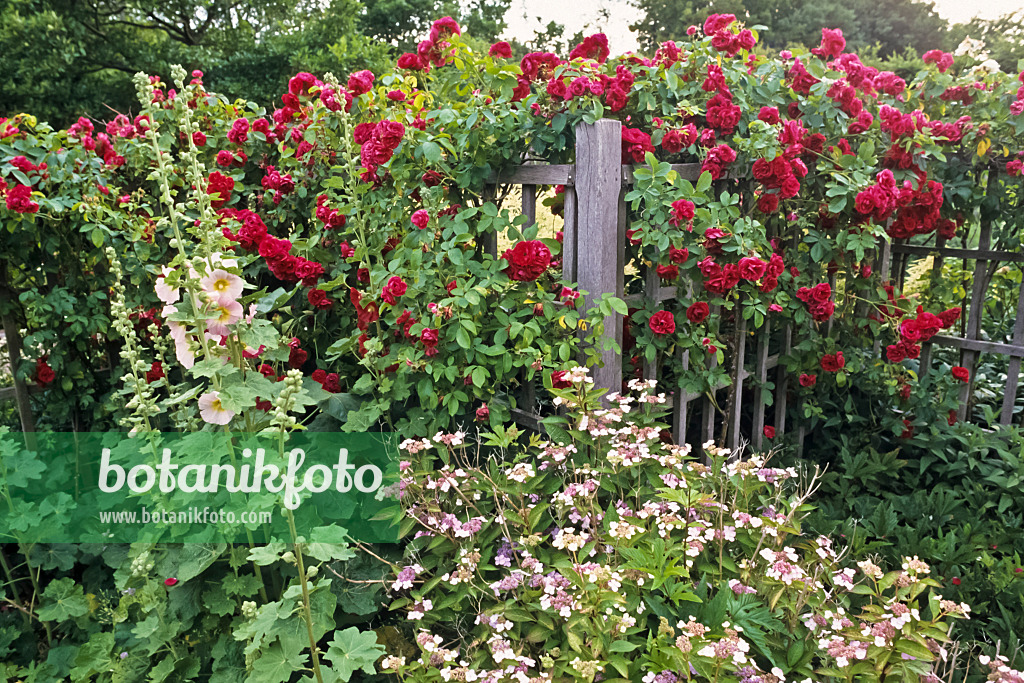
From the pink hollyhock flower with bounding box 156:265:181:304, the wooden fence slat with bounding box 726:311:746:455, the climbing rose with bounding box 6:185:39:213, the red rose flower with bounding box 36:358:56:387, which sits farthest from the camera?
the red rose flower with bounding box 36:358:56:387

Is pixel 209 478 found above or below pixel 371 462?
above

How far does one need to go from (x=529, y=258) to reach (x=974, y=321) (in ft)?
7.78

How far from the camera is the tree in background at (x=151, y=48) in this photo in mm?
9539

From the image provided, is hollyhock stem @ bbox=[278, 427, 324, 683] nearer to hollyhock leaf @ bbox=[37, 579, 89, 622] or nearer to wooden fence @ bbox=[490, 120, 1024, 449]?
hollyhock leaf @ bbox=[37, 579, 89, 622]

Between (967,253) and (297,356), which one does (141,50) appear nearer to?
(297,356)

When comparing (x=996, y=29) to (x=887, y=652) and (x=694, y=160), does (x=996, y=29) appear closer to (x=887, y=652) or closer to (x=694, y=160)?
(x=694, y=160)

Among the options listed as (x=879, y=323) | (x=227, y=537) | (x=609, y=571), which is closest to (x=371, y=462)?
(x=227, y=537)

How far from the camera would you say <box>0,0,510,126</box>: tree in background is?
954 centimetres

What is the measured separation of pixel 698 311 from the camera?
2582 mm

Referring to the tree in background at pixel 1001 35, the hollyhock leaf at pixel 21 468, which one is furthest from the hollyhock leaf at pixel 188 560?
the tree in background at pixel 1001 35

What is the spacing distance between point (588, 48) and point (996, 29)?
2078 cm

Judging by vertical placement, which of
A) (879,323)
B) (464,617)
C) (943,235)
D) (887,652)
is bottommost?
(464,617)

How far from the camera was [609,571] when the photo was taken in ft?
4.97

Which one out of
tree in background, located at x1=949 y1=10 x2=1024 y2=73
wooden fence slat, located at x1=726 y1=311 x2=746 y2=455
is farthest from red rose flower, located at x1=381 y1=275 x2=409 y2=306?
tree in background, located at x1=949 y1=10 x2=1024 y2=73
